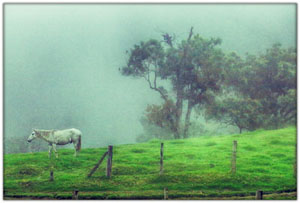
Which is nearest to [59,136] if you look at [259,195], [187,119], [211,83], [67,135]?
[67,135]

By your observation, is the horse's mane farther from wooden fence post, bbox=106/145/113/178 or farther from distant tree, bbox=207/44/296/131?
distant tree, bbox=207/44/296/131

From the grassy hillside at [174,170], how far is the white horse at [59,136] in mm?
294

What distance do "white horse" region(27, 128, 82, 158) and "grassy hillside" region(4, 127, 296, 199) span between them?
0.96ft

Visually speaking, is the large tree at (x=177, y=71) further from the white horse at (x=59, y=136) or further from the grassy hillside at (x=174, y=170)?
the white horse at (x=59, y=136)

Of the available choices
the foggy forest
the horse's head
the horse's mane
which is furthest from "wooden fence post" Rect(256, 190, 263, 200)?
the horse's head

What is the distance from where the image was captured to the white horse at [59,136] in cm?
1310

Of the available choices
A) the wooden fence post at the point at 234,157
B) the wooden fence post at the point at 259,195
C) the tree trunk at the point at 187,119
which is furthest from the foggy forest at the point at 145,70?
the wooden fence post at the point at 259,195

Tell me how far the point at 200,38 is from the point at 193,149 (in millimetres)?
3424

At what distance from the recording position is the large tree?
1367 centimetres

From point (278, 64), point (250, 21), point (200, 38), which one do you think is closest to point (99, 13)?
point (200, 38)

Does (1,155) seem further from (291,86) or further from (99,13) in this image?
(291,86)

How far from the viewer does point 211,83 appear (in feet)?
45.5

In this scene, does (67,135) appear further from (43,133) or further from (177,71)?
(177,71)

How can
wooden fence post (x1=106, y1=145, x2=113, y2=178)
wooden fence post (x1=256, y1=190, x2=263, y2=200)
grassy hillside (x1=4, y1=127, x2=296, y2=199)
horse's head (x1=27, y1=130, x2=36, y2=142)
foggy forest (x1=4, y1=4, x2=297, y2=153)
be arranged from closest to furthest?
1. wooden fence post (x1=256, y1=190, x2=263, y2=200)
2. grassy hillside (x1=4, y1=127, x2=296, y2=199)
3. wooden fence post (x1=106, y1=145, x2=113, y2=178)
4. horse's head (x1=27, y1=130, x2=36, y2=142)
5. foggy forest (x1=4, y1=4, x2=297, y2=153)
